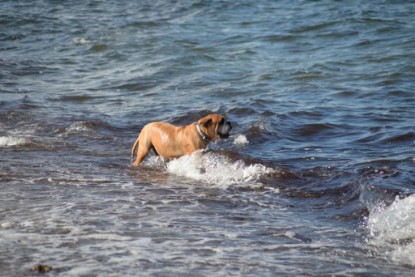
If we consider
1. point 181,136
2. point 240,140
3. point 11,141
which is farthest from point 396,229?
point 11,141

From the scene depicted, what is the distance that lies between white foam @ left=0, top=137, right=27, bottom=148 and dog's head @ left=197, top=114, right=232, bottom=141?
3217mm

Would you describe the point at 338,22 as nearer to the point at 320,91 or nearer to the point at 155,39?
the point at 155,39

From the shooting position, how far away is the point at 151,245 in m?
6.75

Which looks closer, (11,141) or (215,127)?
(215,127)

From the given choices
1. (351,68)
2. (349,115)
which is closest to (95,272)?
(349,115)

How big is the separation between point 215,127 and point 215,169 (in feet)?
2.19

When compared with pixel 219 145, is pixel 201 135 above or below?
above

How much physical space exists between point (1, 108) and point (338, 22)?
41.5ft

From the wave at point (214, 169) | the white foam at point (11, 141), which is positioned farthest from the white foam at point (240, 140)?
the white foam at point (11, 141)

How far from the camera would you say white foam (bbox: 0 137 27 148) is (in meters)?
11.8

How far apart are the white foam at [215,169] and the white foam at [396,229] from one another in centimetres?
228

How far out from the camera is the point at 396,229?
7.34 metres

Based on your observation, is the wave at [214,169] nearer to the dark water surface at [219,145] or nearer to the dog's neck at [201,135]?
the dark water surface at [219,145]

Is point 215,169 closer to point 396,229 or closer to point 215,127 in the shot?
point 215,127
